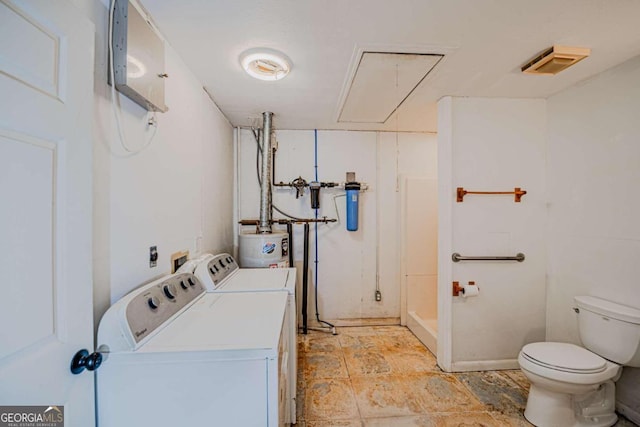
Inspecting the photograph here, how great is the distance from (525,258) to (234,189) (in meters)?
2.82

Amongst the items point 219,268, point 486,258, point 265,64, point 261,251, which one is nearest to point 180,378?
point 219,268

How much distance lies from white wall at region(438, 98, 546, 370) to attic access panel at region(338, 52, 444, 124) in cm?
45

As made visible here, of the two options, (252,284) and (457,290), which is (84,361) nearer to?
(252,284)

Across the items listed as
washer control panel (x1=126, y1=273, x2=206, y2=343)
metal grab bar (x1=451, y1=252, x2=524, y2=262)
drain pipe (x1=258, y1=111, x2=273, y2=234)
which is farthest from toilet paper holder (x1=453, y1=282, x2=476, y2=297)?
washer control panel (x1=126, y1=273, x2=206, y2=343)

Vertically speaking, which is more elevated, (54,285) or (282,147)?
(282,147)

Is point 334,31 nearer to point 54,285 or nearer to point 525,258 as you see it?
point 54,285

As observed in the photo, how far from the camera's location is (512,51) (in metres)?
1.63

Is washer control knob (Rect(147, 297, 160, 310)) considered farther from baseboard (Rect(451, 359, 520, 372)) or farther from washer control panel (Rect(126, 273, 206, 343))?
baseboard (Rect(451, 359, 520, 372))

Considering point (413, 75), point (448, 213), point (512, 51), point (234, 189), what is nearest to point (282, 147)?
point (234, 189)

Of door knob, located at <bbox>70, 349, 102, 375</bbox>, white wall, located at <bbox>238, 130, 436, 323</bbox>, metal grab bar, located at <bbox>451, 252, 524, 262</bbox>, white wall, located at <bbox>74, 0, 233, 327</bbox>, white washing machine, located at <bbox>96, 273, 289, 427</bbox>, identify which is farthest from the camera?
white wall, located at <bbox>238, 130, 436, 323</bbox>

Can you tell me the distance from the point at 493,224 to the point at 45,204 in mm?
2674

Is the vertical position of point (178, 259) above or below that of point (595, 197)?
below

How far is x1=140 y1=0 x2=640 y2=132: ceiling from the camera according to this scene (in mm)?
1277

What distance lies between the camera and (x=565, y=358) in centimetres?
169
